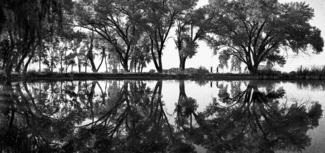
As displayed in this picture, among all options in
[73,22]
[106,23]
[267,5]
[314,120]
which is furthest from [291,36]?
[314,120]

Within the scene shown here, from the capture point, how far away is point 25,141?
4.16 m

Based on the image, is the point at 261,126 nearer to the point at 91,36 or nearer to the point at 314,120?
the point at 314,120

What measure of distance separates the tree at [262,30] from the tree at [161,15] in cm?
487

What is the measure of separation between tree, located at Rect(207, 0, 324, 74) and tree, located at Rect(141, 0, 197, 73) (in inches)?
192

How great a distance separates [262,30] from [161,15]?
13.7 meters

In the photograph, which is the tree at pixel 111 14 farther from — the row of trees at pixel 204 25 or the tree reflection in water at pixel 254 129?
the tree reflection in water at pixel 254 129

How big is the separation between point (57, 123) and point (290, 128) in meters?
4.76

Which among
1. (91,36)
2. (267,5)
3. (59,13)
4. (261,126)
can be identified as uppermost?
(267,5)

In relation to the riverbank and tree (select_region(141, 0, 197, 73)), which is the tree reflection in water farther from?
tree (select_region(141, 0, 197, 73))

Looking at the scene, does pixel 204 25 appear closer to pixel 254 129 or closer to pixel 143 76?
pixel 143 76

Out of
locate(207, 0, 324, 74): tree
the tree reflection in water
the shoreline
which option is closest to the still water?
the tree reflection in water

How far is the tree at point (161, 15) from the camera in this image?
30516mm

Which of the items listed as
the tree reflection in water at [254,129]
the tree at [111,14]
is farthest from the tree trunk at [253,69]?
the tree reflection in water at [254,129]

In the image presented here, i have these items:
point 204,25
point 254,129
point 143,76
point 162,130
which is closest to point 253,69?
point 204,25
